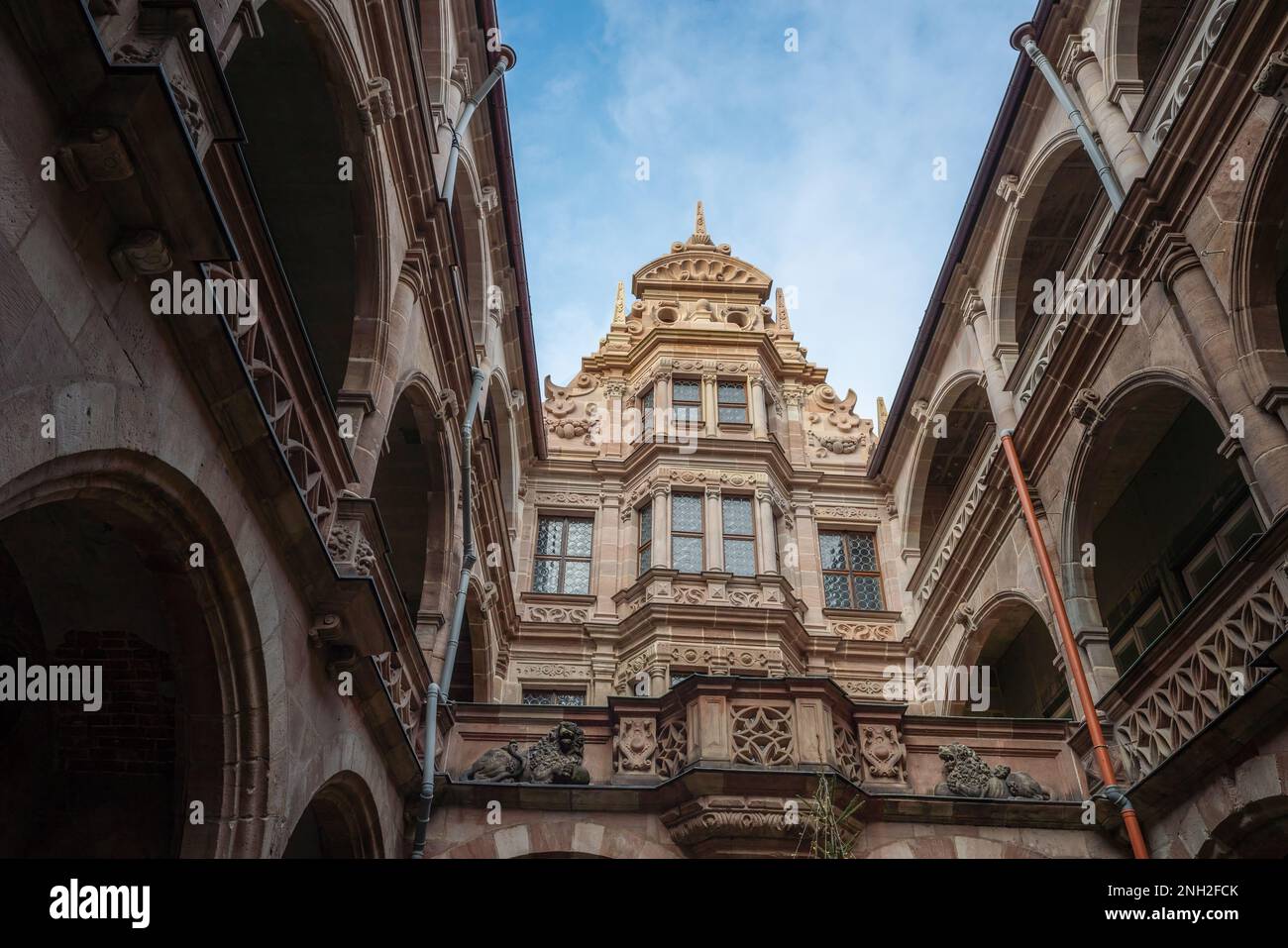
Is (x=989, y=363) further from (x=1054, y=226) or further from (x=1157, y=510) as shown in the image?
(x=1157, y=510)

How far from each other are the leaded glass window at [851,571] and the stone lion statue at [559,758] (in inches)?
328

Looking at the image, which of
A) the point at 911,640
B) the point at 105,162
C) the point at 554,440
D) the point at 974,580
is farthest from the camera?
the point at 554,440

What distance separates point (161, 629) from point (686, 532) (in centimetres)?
1160

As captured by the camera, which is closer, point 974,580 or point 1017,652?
point 974,580

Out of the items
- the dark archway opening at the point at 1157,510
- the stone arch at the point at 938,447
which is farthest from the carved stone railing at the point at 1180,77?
the stone arch at the point at 938,447

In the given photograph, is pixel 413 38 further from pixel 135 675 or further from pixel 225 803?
pixel 225 803

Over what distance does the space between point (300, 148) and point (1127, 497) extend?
11.2 m

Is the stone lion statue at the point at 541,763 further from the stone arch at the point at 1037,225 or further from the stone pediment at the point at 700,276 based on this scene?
the stone pediment at the point at 700,276

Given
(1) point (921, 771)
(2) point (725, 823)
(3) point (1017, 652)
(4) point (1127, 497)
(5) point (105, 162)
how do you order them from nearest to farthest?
(5) point (105, 162) → (2) point (725, 823) → (1) point (921, 771) → (4) point (1127, 497) → (3) point (1017, 652)

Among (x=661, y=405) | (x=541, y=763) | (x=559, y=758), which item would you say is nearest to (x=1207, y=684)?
(x=559, y=758)

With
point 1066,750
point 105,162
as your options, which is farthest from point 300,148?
point 1066,750

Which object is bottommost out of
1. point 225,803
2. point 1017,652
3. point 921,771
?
point 225,803

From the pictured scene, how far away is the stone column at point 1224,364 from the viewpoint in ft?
27.2

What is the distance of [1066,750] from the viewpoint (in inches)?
Answer: 441
